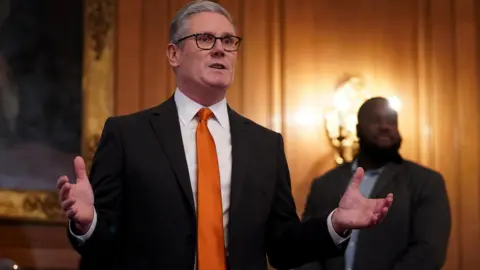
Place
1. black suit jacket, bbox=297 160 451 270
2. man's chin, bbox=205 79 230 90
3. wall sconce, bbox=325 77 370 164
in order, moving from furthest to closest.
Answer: wall sconce, bbox=325 77 370 164 < black suit jacket, bbox=297 160 451 270 < man's chin, bbox=205 79 230 90

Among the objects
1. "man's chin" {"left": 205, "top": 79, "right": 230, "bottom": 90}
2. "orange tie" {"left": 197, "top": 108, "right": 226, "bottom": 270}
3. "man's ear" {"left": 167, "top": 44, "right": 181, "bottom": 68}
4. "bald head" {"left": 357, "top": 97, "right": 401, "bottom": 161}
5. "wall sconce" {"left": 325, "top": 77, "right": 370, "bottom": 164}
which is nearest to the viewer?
"orange tie" {"left": 197, "top": 108, "right": 226, "bottom": 270}

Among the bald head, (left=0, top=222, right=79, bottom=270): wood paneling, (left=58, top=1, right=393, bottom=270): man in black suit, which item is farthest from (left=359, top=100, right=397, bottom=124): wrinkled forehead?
(left=0, top=222, right=79, bottom=270): wood paneling

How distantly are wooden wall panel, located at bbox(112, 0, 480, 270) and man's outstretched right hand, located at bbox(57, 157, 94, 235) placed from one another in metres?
2.31

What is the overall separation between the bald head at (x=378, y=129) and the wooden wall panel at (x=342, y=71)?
0.95 m

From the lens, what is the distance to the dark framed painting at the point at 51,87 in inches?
158

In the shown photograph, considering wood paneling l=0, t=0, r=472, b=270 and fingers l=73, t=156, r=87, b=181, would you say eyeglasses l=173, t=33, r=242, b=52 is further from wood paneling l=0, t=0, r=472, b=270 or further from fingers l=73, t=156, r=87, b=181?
wood paneling l=0, t=0, r=472, b=270

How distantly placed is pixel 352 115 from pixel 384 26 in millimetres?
543

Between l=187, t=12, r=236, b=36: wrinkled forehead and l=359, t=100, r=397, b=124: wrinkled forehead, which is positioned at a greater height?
l=187, t=12, r=236, b=36: wrinkled forehead

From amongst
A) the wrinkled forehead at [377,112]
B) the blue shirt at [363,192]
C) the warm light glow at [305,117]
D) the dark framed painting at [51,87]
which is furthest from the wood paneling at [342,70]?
the blue shirt at [363,192]

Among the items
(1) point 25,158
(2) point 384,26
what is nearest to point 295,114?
(2) point 384,26

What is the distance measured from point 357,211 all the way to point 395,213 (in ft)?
3.60

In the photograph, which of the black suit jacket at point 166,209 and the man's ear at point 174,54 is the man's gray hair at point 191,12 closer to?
the man's ear at point 174,54

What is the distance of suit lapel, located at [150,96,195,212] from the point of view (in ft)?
6.43

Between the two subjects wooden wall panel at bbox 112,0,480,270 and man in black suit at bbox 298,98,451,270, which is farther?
wooden wall panel at bbox 112,0,480,270
